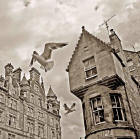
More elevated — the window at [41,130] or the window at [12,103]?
the window at [12,103]

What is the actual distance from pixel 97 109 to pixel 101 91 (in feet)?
4.89

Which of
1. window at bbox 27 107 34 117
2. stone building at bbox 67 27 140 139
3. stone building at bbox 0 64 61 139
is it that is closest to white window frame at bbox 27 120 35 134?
stone building at bbox 0 64 61 139

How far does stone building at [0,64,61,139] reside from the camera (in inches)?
1662

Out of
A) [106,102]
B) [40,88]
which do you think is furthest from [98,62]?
[40,88]

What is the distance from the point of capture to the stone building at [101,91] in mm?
17203

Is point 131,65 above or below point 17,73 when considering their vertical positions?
below

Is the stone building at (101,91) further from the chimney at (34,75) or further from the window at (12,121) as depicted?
the chimney at (34,75)

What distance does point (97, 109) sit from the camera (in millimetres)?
18375

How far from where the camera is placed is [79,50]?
876 inches

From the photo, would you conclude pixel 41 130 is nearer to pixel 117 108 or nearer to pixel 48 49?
pixel 117 108

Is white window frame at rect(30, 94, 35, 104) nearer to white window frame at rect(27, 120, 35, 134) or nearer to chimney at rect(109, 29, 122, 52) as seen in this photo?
white window frame at rect(27, 120, 35, 134)

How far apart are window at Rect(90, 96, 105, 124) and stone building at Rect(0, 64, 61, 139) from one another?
85.6ft

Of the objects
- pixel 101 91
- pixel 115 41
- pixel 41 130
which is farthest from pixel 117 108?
pixel 41 130

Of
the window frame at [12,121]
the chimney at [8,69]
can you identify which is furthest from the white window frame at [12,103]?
the chimney at [8,69]
